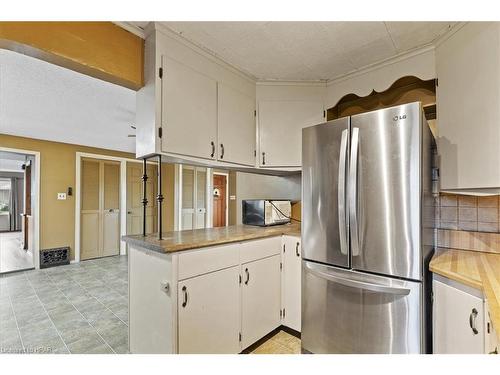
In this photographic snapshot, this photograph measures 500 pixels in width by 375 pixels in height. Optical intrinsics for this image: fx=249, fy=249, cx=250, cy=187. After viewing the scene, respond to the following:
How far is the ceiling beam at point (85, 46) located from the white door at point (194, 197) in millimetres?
4408

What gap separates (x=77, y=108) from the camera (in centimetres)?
297

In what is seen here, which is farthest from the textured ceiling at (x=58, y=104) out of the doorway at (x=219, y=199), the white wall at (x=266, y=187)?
the doorway at (x=219, y=199)

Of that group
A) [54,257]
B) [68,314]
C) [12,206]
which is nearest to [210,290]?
[68,314]

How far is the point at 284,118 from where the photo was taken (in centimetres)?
238

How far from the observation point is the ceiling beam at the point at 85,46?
1181 mm

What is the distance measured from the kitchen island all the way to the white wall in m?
0.76

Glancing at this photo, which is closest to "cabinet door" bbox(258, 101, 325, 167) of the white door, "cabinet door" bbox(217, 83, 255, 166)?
"cabinet door" bbox(217, 83, 255, 166)

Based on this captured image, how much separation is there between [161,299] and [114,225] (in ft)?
14.9

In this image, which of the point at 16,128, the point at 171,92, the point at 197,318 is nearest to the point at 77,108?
the point at 16,128

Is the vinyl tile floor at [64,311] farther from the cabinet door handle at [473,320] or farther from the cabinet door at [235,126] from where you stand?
the cabinet door handle at [473,320]

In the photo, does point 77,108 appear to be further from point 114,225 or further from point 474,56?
point 474,56

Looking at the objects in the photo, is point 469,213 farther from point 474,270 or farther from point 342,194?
point 342,194

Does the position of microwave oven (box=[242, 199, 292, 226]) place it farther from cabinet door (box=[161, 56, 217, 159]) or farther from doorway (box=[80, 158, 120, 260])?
doorway (box=[80, 158, 120, 260])

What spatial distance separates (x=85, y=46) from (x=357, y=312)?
86.5 inches
